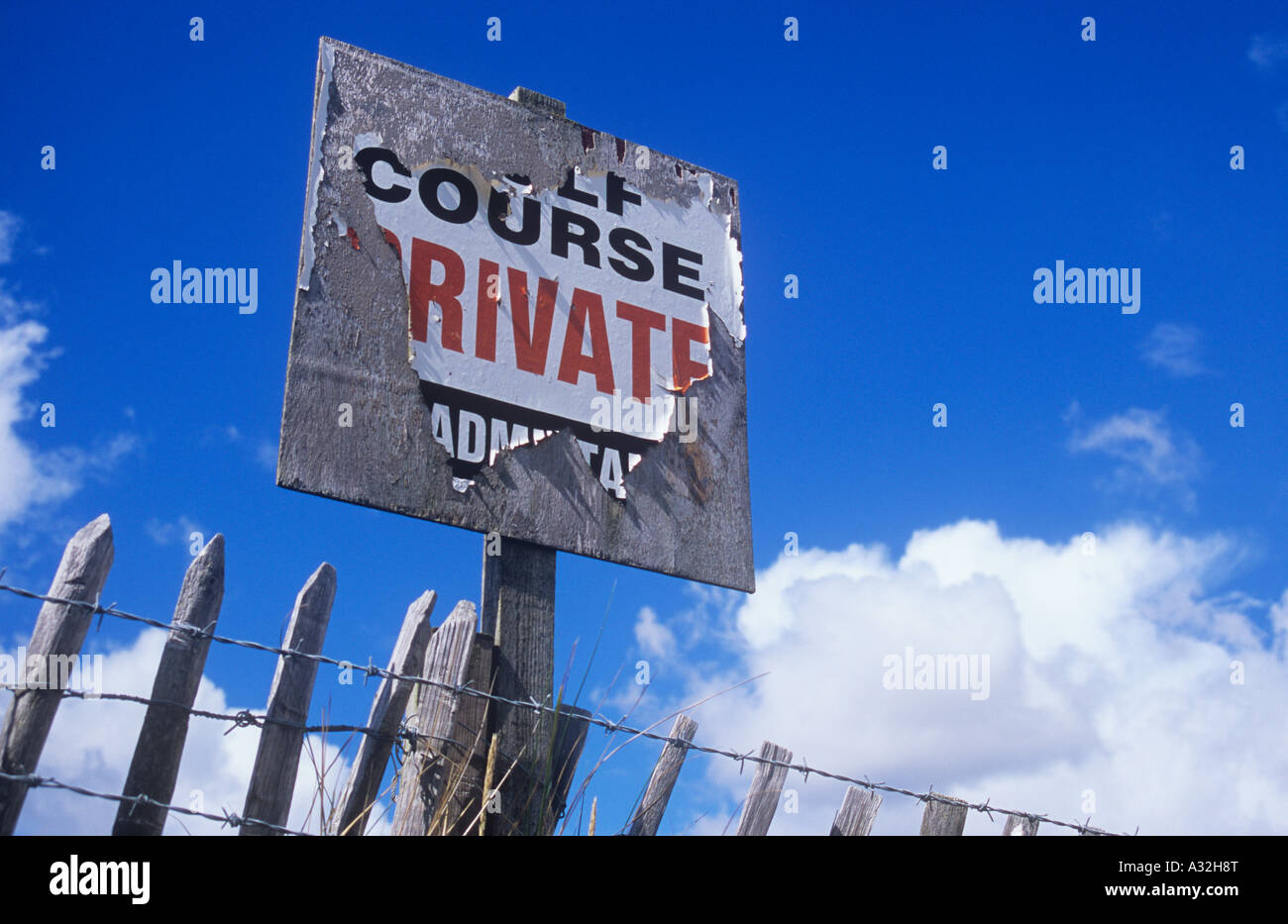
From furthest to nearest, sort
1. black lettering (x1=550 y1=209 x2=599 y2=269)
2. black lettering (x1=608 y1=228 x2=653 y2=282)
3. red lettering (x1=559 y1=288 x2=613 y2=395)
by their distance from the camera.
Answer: black lettering (x1=608 y1=228 x2=653 y2=282)
black lettering (x1=550 y1=209 x2=599 y2=269)
red lettering (x1=559 y1=288 x2=613 y2=395)

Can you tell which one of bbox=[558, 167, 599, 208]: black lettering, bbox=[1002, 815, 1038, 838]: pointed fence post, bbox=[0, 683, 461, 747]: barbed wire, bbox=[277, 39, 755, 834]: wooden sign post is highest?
bbox=[558, 167, 599, 208]: black lettering

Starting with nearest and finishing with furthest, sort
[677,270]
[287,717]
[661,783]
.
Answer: [287,717]
[661,783]
[677,270]

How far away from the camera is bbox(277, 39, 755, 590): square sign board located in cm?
328

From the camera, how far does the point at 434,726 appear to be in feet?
9.61

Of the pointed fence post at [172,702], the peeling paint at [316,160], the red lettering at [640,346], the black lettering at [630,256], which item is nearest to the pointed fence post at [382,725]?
the pointed fence post at [172,702]

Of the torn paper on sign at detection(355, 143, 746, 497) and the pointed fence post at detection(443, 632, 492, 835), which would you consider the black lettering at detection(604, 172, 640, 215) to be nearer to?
the torn paper on sign at detection(355, 143, 746, 497)

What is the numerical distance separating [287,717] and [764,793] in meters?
1.49

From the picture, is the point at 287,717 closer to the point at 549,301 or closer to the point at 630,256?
the point at 549,301

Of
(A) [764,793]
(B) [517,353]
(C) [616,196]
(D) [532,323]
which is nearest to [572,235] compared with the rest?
(C) [616,196]

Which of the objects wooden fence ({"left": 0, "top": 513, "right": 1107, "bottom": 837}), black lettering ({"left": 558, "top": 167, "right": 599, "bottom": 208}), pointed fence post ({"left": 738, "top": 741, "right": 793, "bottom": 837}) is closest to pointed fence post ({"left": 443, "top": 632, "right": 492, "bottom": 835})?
→ wooden fence ({"left": 0, "top": 513, "right": 1107, "bottom": 837})

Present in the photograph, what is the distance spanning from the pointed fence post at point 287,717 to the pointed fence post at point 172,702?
0.59 ft

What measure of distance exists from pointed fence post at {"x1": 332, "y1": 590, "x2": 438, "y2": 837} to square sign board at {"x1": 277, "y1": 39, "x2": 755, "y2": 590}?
452 mm
